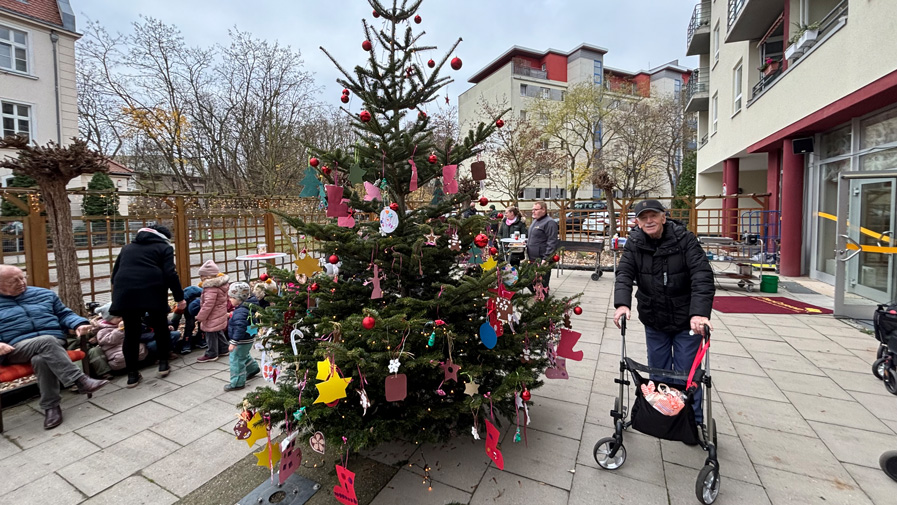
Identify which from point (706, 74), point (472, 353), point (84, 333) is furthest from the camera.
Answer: point (706, 74)

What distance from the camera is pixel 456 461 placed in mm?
2826

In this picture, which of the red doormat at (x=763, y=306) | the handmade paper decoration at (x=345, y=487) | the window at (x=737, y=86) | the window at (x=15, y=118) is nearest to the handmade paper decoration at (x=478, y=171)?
the handmade paper decoration at (x=345, y=487)

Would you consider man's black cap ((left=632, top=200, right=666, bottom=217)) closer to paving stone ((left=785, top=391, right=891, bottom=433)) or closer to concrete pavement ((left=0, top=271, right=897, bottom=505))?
concrete pavement ((left=0, top=271, right=897, bottom=505))

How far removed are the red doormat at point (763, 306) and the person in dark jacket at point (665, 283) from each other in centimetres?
491

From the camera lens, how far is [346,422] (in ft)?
7.97

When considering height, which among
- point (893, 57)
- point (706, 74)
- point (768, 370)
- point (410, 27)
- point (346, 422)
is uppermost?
point (706, 74)

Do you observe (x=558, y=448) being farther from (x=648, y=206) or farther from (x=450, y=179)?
(x=450, y=179)

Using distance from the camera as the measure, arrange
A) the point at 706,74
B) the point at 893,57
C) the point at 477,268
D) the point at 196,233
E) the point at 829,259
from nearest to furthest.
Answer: the point at 477,268 → the point at 893,57 → the point at 196,233 → the point at 829,259 → the point at 706,74

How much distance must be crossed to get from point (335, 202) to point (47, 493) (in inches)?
101

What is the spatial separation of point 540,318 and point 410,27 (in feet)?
7.33

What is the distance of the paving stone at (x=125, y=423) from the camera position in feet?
10.7

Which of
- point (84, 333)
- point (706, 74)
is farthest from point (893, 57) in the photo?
point (706, 74)

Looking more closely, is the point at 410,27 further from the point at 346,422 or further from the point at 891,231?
the point at 891,231

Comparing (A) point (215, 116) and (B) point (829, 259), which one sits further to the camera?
(A) point (215, 116)
